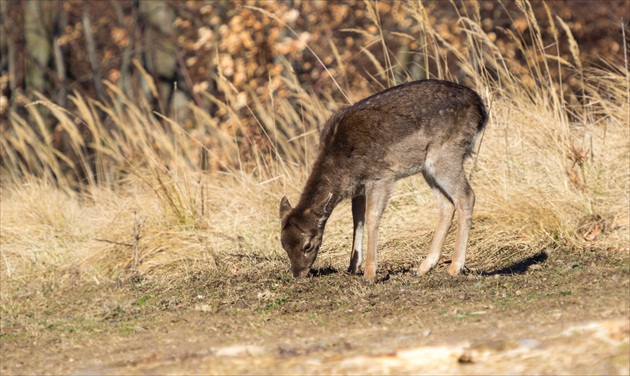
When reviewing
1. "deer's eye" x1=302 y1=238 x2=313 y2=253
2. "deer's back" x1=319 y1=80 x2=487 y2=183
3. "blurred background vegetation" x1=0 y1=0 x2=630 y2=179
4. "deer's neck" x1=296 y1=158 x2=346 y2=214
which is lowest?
"blurred background vegetation" x1=0 y1=0 x2=630 y2=179

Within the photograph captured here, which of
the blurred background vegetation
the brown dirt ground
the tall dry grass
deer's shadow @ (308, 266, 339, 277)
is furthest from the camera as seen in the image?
the blurred background vegetation

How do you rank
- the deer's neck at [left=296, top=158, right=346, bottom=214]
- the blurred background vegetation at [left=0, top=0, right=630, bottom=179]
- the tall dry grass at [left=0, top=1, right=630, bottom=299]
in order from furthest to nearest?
the blurred background vegetation at [left=0, top=0, right=630, bottom=179]
the tall dry grass at [left=0, top=1, right=630, bottom=299]
the deer's neck at [left=296, top=158, right=346, bottom=214]

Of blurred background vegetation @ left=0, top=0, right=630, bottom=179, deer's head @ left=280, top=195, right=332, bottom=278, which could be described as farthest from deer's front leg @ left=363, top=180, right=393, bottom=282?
blurred background vegetation @ left=0, top=0, right=630, bottom=179

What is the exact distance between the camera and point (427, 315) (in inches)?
221

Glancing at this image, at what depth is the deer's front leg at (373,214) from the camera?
666 cm

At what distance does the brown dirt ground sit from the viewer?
457 cm

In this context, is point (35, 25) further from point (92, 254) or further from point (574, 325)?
point (574, 325)

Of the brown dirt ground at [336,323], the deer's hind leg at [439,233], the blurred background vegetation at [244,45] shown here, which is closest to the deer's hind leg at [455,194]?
the deer's hind leg at [439,233]

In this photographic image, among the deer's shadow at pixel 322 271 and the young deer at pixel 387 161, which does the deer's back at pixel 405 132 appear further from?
the deer's shadow at pixel 322 271

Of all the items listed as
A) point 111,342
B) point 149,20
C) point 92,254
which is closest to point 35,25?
point 149,20

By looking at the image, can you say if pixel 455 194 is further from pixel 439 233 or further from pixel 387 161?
pixel 387 161

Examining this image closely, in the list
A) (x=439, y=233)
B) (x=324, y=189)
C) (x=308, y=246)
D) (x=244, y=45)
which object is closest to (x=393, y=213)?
(x=439, y=233)

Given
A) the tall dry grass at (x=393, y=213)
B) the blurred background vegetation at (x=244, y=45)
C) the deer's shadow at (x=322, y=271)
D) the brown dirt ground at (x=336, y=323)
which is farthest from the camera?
the blurred background vegetation at (x=244, y=45)

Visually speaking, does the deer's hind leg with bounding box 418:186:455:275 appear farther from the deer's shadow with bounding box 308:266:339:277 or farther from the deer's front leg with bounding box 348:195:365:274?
the deer's shadow with bounding box 308:266:339:277
